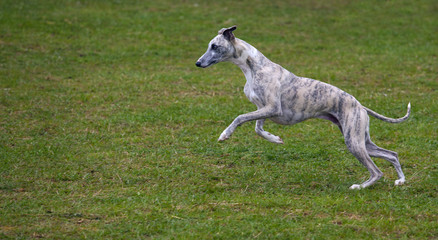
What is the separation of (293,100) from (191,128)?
2938 mm

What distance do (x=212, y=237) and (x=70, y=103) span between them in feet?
19.6

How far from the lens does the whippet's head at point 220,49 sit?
280 inches

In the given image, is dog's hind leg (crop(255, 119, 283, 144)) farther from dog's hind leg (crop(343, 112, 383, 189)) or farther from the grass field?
dog's hind leg (crop(343, 112, 383, 189))

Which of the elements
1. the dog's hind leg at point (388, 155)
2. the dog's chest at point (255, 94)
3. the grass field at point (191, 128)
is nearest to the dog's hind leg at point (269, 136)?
the dog's chest at point (255, 94)

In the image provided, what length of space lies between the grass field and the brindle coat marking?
0.54 metres

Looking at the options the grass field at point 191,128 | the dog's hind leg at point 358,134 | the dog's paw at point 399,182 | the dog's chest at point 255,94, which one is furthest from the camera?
the dog's paw at point 399,182

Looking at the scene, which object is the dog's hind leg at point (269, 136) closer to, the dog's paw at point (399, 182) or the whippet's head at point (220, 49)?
the whippet's head at point (220, 49)

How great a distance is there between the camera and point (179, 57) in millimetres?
14438

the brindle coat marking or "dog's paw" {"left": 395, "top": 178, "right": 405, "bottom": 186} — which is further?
"dog's paw" {"left": 395, "top": 178, "right": 405, "bottom": 186}

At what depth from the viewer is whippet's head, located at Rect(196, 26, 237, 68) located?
7.12m

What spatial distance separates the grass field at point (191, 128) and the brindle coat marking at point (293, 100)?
54 centimetres

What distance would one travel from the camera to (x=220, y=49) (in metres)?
7.13

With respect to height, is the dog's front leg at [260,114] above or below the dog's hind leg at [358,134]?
above

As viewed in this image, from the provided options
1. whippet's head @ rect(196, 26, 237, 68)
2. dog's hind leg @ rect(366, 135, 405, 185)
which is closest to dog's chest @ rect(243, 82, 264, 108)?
whippet's head @ rect(196, 26, 237, 68)
